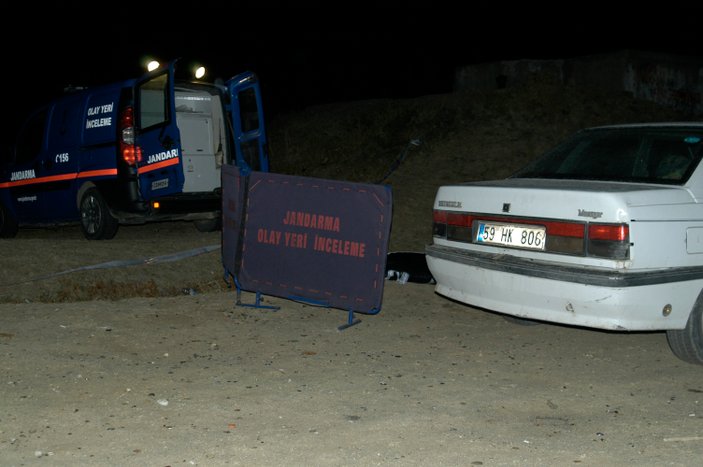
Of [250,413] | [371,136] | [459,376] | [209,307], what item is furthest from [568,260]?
[371,136]

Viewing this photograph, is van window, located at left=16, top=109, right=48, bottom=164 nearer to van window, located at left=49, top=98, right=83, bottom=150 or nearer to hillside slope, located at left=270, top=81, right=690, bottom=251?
van window, located at left=49, top=98, right=83, bottom=150

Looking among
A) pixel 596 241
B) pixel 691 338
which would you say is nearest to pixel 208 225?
pixel 596 241

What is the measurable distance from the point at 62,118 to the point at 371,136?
9840 millimetres

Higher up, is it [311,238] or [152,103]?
[152,103]

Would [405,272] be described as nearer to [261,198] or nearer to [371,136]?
[261,198]

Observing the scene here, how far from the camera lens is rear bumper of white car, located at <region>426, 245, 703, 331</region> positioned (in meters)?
4.94

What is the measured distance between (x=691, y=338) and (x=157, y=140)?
20.5 ft

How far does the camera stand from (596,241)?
16.5ft

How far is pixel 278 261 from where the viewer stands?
22.3 ft

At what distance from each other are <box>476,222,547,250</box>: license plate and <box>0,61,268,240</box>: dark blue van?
4676mm

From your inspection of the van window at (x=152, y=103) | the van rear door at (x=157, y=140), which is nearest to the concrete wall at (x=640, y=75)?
the van window at (x=152, y=103)

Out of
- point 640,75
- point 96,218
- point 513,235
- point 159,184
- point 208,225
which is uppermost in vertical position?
point 640,75

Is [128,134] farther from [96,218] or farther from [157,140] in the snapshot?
[96,218]

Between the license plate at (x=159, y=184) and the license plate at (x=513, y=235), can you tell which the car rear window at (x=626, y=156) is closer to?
the license plate at (x=513, y=235)
